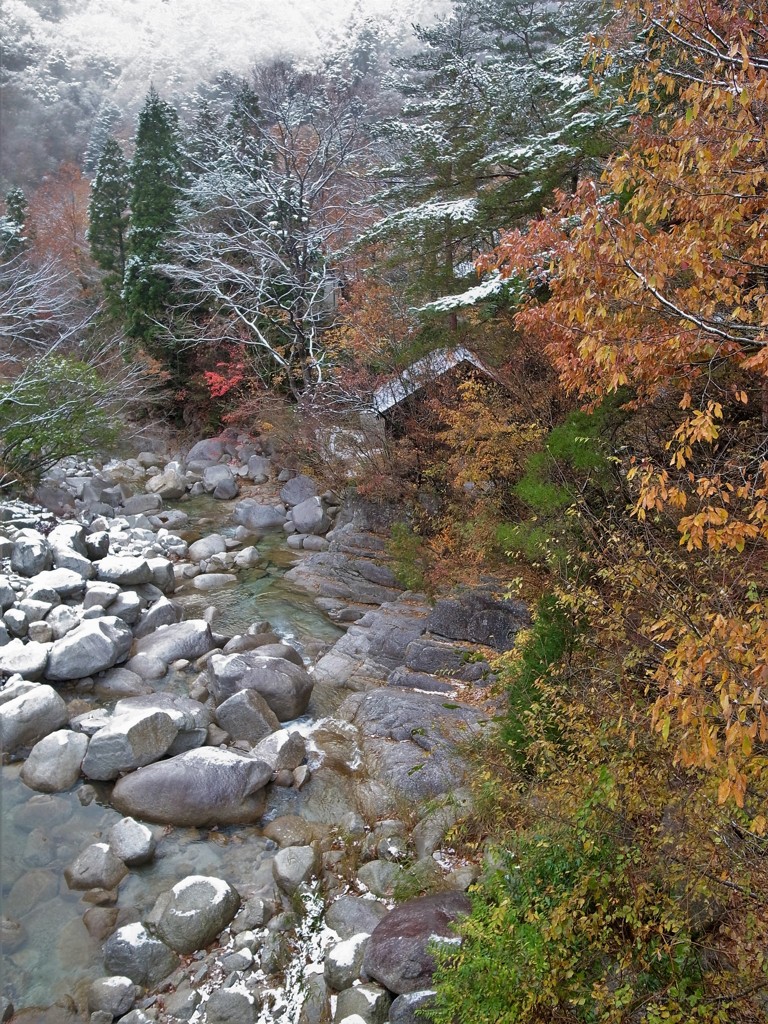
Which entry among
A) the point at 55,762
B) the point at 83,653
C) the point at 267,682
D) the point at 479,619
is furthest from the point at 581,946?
the point at 83,653

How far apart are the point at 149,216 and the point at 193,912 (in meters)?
19.8

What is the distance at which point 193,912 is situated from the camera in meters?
5.04

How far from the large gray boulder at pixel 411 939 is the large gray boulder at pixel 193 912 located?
1.23 m

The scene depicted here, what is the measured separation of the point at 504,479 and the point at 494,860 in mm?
5798

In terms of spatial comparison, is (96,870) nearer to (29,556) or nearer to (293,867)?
(293,867)

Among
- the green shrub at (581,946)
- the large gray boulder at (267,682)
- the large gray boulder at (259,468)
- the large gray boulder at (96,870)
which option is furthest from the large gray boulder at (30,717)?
the large gray boulder at (259,468)

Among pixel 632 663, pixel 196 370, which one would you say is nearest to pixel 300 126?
pixel 196 370

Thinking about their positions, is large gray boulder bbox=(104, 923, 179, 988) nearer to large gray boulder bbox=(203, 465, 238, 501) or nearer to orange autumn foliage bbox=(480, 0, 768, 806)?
orange autumn foliage bbox=(480, 0, 768, 806)

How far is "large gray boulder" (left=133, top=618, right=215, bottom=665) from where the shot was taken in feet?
30.1

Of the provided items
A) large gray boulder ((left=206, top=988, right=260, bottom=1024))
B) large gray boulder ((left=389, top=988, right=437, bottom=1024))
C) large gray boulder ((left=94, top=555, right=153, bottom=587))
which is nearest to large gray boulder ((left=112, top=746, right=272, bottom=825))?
large gray boulder ((left=206, top=988, right=260, bottom=1024))

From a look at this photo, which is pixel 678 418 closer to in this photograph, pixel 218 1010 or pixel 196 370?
pixel 218 1010

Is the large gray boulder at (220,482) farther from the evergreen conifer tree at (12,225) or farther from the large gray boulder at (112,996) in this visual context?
the large gray boulder at (112,996)

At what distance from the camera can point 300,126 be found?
1881cm

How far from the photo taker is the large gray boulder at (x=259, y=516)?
52.0 feet
